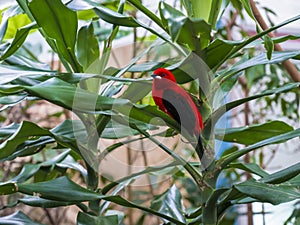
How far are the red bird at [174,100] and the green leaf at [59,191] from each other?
0.15m

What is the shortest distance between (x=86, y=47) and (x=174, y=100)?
23 cm

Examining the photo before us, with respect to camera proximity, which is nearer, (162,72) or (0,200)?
(162,72)

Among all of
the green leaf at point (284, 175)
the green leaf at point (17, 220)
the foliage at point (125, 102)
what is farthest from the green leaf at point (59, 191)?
the green leaf at point (284, 175)

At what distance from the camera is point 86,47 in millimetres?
738

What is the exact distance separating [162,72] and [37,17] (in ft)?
0.67

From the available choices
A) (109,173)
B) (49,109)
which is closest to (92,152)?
(109,173)

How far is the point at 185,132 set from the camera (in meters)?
0.61

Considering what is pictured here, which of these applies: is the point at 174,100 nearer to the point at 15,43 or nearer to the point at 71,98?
the point at 71,98

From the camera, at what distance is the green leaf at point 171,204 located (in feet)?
2.57

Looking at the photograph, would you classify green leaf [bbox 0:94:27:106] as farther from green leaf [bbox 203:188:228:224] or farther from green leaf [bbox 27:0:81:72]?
green leaf [bbox 203:188:228:224]

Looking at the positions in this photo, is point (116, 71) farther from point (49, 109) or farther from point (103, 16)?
point (49, 109)

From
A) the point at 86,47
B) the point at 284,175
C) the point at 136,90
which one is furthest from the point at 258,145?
the point at 86,47

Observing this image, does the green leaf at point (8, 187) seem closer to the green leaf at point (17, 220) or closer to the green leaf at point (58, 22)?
the green leaf at point (17, 220)

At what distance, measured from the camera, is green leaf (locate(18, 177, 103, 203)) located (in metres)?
0.61
